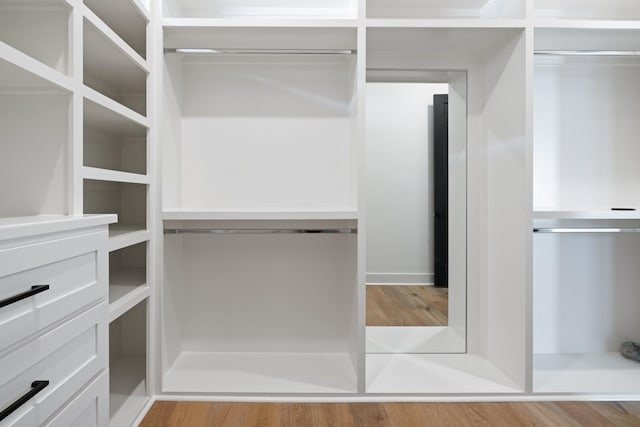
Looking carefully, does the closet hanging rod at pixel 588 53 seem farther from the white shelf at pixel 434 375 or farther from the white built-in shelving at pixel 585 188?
the white shelf at pixel 434 375

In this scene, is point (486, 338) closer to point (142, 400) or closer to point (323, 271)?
point (323, 271)

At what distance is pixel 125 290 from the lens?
163 centimetres

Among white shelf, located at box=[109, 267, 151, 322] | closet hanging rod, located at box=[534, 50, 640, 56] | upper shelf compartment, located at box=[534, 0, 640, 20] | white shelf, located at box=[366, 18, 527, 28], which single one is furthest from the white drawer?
upper shelf compartment, located at box=[534, 0, 640, 20]

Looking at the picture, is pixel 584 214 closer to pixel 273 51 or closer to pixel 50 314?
pixel 273 51

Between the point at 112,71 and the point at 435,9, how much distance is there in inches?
64.3

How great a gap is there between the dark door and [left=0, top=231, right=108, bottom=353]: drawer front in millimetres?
1643

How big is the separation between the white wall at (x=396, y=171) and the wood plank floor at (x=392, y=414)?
2.24 feet

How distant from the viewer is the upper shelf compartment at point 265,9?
6.82ft

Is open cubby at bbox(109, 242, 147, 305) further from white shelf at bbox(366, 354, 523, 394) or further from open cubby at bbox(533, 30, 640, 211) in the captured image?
open cubby at bbox(533, 30, 640, 211)

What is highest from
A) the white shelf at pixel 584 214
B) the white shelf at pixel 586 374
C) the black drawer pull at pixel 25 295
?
the white shelf at pixel 584 214

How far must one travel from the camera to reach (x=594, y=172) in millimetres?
2205

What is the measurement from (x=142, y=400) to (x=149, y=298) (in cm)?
42

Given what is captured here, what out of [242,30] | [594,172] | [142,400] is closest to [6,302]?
[142,400]

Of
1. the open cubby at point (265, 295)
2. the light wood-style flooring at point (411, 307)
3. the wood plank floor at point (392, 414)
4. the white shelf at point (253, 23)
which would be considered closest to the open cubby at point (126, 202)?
the open cubby at point (265, 295)
